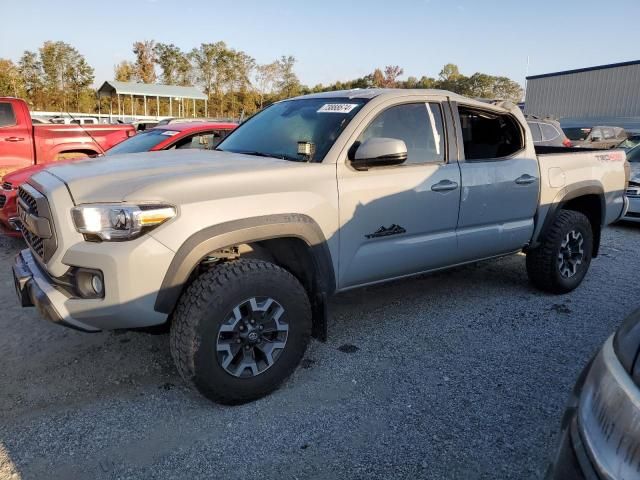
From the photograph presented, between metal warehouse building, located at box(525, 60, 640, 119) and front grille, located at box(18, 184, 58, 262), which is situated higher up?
metal warehouse building, located at box(525, 60, 640, 119)

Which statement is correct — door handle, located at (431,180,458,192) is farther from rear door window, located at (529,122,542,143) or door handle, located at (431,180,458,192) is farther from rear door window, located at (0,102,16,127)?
rear door window, located at (0,102,16,127)

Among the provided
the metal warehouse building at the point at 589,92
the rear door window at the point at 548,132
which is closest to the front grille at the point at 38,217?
the rear door window at the point at 548,132

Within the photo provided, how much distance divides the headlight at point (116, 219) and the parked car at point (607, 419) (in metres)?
1.98

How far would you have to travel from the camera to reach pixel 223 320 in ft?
8.93

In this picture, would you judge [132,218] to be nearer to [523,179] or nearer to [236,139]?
[236,139]

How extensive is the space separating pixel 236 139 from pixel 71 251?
1.90 meters

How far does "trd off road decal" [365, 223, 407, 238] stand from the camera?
3372 millimetres

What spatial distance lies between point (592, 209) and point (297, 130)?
330cm

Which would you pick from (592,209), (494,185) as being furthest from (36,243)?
(592,209)

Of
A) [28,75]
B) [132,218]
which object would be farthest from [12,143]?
[28,75]

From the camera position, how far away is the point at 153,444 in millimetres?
2582

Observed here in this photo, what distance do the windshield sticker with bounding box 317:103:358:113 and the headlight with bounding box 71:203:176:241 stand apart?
1565 mm

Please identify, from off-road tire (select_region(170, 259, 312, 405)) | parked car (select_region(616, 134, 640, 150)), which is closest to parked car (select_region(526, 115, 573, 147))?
parked car (select_region(616, 134, 640, 150))

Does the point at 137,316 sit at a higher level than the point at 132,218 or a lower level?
lower
